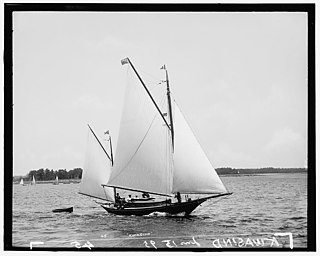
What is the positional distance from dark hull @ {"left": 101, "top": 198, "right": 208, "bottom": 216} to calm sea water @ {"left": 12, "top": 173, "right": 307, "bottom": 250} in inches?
1.2

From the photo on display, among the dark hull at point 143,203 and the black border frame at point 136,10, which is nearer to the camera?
the black border frame at point 136,10

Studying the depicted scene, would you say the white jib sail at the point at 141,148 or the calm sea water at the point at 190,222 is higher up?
the white jib sail at the point at 141,148

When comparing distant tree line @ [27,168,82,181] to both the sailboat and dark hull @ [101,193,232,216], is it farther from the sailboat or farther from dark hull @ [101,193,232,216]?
dark hull @ [101,193,232,216]

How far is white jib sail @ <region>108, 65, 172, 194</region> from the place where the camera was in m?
1.98

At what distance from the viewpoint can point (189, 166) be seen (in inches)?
77.9

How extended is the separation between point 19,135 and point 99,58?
0.36 metres

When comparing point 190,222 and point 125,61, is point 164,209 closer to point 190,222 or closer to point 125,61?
point 190,222

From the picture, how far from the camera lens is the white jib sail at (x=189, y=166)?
195 centimetres

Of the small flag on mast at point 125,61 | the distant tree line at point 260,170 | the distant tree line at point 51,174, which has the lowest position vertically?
the distant tree line at point 51,174

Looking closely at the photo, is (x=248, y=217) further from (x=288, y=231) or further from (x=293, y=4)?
(x=293, y=4)

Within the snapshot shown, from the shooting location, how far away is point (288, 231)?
1909mm

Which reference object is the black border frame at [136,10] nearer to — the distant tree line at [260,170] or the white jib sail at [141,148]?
the distant tree line at [260,170]

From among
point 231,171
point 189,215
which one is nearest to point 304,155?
point 231,171

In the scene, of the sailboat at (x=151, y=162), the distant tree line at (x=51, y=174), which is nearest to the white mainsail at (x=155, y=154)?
the sailboat at (x=151, y=162)
